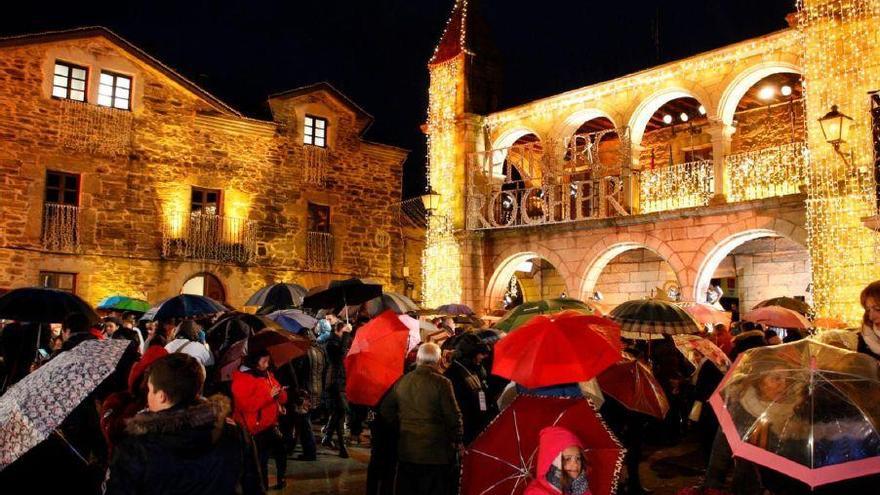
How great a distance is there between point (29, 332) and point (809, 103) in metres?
12.8

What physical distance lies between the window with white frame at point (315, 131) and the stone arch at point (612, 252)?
11.0 m

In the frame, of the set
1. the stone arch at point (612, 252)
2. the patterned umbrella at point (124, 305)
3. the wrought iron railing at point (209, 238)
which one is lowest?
the patterned umbrella at point (124, 305)

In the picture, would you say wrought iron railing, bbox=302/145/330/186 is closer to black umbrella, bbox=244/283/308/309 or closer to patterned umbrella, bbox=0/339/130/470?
black umbrella, bbox=244/283/308/309

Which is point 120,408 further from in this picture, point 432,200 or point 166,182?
point 166,182

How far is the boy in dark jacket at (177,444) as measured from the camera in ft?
9.80

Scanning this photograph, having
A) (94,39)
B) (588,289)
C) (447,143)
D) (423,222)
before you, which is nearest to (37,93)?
(94,39)

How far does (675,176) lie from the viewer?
1570cm

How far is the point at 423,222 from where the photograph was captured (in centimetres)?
2589

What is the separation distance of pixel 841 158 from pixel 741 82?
2.82 meters

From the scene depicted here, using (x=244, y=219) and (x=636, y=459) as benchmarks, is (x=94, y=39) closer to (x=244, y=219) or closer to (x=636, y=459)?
(x=244, y=219)

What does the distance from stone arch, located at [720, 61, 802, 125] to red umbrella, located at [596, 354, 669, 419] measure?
9.68m

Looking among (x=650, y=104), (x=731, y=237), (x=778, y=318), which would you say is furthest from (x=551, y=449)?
(x=650, y=104)

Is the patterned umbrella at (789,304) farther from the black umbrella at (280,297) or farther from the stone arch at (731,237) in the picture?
the black umbrella at (280,297)

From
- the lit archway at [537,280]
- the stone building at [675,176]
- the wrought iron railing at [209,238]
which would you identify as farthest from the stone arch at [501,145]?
the wrought iron railing at [209,238]
